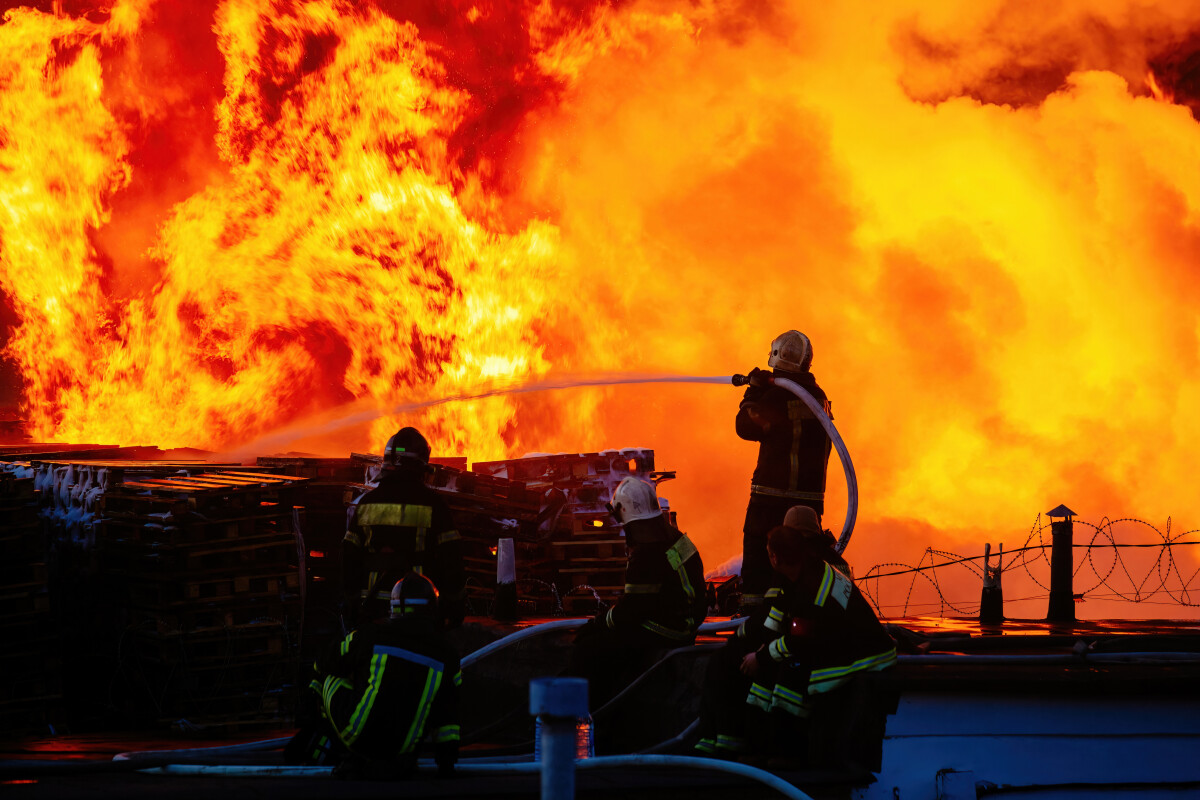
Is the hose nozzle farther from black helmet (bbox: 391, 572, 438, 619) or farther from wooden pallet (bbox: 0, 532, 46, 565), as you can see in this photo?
wooden pallet (bbox: 0, 532, 46, 565)

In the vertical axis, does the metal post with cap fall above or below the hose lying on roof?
above

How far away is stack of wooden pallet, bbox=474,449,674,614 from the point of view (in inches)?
432

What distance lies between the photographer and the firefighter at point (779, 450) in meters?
Result: 8.04

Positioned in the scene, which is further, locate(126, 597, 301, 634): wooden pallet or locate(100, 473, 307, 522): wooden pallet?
locate(100, 473, 307, 522): wooden pallet

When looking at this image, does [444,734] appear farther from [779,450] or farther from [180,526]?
[180,526]

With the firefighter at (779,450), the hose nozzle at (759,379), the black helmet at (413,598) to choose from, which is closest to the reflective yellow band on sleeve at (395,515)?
the black helmet at (413,598)

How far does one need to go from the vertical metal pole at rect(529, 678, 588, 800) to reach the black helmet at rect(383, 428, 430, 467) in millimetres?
3635

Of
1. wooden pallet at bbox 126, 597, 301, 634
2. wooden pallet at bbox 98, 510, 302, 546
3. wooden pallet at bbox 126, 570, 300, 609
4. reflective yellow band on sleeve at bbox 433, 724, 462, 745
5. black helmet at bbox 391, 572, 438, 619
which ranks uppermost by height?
wooden pallet at bbox 98, 510, 302, 546

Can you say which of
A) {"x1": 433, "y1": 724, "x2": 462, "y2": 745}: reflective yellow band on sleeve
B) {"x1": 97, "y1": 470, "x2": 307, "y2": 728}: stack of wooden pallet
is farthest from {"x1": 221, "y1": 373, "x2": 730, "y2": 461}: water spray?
{"x1": 433, "y1": 724, "x2": 462, "y2": 745}: reflective yellow band on sleeve

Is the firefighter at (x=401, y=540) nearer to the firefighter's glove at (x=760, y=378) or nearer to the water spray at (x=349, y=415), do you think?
the firefighter's glove at (x=760, y=378)

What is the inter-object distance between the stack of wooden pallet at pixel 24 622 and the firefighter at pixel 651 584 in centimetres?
445

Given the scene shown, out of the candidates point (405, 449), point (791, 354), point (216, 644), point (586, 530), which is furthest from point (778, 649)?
point (586, 530)

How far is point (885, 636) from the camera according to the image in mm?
6262

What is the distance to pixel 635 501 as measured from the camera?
7168 millimetres
